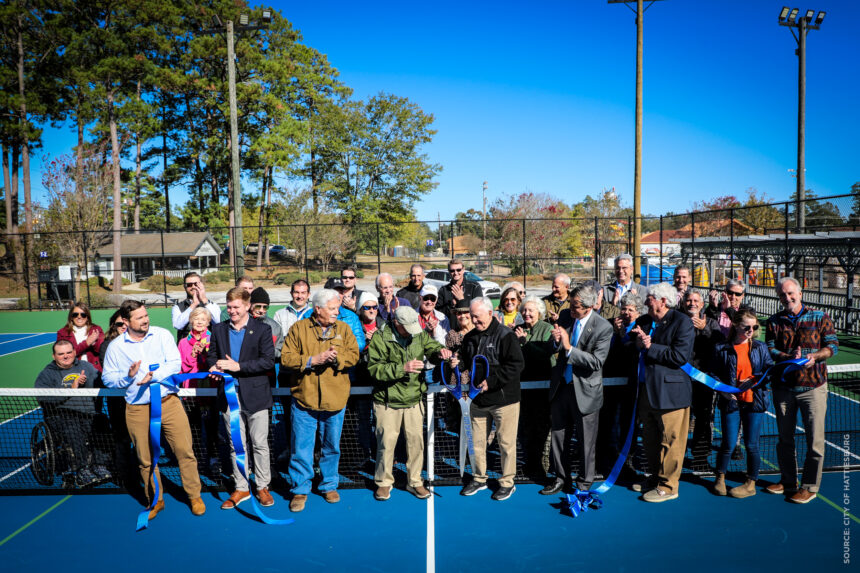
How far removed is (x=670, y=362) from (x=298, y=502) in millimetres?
3589

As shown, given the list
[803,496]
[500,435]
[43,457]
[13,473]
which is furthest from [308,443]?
[803,496]

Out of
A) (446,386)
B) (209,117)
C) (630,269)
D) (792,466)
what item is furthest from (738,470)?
(209,117)

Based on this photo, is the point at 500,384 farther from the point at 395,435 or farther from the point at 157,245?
the point at 157,245

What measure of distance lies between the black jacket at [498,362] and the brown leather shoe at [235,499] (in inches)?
94.7

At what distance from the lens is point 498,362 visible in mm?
4750

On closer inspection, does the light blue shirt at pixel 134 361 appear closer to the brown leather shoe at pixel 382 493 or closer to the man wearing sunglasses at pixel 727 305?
the brown leather shoe at pixel 382 493

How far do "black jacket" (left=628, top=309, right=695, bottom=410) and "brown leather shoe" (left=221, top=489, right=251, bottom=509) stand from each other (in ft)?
12.8

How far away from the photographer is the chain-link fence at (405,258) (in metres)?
19.4

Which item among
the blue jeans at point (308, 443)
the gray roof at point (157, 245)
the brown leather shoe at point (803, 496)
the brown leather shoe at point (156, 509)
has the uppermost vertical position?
the gray roof at point (157, 245)

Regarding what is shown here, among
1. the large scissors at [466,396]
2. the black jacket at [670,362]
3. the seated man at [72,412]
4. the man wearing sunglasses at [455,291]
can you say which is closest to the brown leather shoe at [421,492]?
the large scissors at [466,396]

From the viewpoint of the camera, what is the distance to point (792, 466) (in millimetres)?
4871

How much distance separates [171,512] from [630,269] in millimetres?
5969

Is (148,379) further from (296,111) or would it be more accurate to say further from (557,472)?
(296,111)

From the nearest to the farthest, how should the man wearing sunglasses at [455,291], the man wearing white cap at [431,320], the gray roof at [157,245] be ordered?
the man wearing white cap at [431,320] → the man wearing sunglasses at [455,291] → the gray roof at [157,245]
